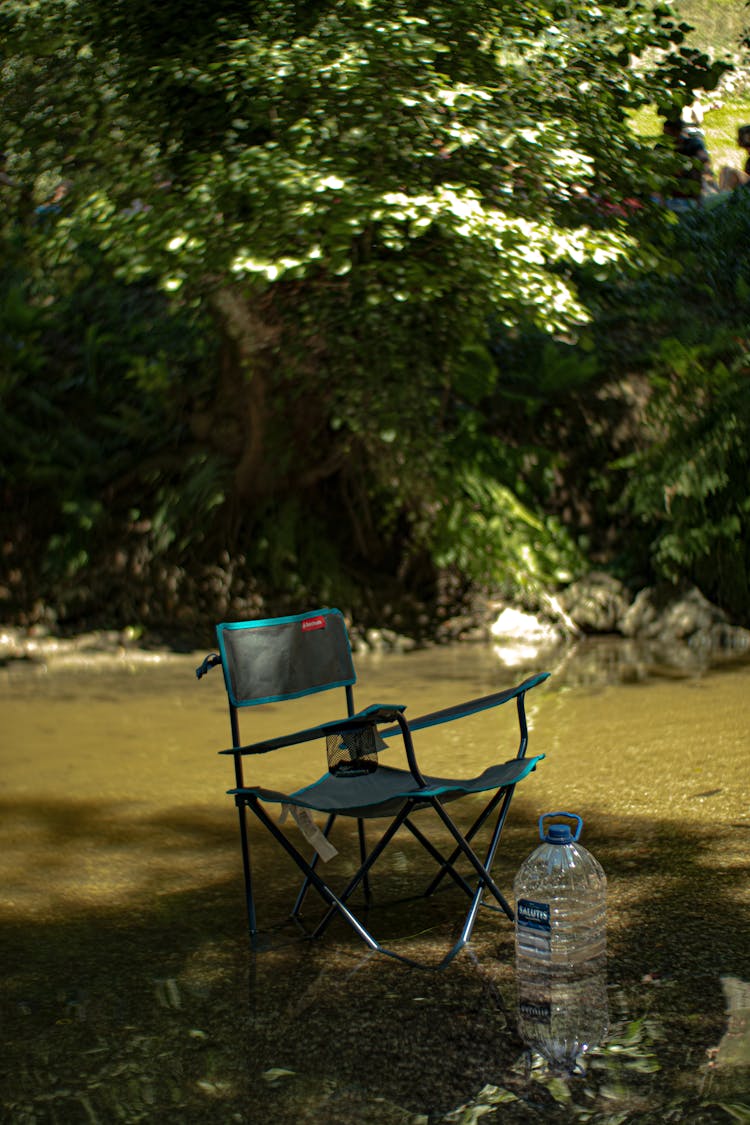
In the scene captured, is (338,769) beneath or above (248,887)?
above

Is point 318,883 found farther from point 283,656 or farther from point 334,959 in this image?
point 283,656

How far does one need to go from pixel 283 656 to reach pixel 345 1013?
3.71ft

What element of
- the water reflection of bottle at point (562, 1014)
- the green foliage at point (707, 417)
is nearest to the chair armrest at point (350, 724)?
the water reflection of bottle at point (562, 1014)

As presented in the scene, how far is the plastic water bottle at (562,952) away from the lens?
115 inches

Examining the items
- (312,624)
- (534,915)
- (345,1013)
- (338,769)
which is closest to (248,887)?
(338,769)

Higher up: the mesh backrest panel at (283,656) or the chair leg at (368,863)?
the mesh backrest panel at (283,656)

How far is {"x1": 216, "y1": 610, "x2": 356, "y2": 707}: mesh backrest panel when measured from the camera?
3.69m

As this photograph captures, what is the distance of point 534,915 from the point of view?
3.15m

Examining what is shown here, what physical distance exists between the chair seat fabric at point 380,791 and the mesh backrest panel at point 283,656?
293mm

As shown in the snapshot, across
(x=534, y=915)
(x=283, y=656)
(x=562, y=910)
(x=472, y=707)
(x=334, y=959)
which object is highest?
(x=283, y=656)

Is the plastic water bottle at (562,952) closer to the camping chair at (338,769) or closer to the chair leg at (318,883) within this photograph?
the camping chair at (338,769)

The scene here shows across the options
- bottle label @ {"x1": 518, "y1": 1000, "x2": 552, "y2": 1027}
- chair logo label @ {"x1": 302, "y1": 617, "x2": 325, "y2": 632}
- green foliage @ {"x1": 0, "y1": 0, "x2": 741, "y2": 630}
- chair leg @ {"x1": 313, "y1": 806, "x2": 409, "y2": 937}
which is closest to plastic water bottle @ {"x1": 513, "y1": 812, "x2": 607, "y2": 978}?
bottle label @ {"x1": 518, "y1": 1000, "x2": 552, "y2": 1027}

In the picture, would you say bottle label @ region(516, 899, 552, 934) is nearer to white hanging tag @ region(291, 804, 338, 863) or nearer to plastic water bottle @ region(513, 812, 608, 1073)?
plastic water bottle @ region(513, 812, 608, 1073)

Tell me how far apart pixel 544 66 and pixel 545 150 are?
722 mm
